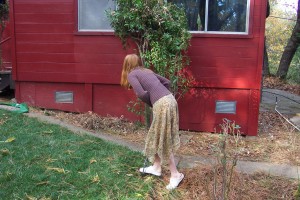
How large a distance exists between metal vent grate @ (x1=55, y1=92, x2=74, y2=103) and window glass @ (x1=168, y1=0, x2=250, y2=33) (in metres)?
2.88

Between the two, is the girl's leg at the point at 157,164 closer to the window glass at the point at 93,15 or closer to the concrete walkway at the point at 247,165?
the concrete walkway at the point at 247,165

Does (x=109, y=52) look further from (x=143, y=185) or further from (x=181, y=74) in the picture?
(x=143, y=185)

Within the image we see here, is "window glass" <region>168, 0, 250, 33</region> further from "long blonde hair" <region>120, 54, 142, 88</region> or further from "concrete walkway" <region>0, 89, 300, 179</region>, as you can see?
"long blonde hair" <region>120, 54, 142, 88</region>

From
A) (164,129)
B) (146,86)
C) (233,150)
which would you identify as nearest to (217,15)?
(233,150)

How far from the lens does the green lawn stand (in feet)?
13.3

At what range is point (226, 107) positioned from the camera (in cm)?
729

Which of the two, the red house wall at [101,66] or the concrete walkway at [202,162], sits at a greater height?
the red house wall at [101,66]

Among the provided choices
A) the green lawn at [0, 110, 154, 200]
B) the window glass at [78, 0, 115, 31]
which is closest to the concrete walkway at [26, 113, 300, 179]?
the green lawn at [0, 110, 154, 200]

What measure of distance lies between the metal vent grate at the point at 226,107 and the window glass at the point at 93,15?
2.62m

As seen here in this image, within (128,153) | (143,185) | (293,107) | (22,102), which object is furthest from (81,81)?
(293,107)

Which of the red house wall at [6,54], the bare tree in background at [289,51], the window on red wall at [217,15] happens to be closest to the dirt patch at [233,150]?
the window on red wall at [217,15]

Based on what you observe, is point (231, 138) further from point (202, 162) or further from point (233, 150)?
point (202, 162)

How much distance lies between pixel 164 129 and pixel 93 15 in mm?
4125

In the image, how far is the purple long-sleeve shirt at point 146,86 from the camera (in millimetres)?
4109
